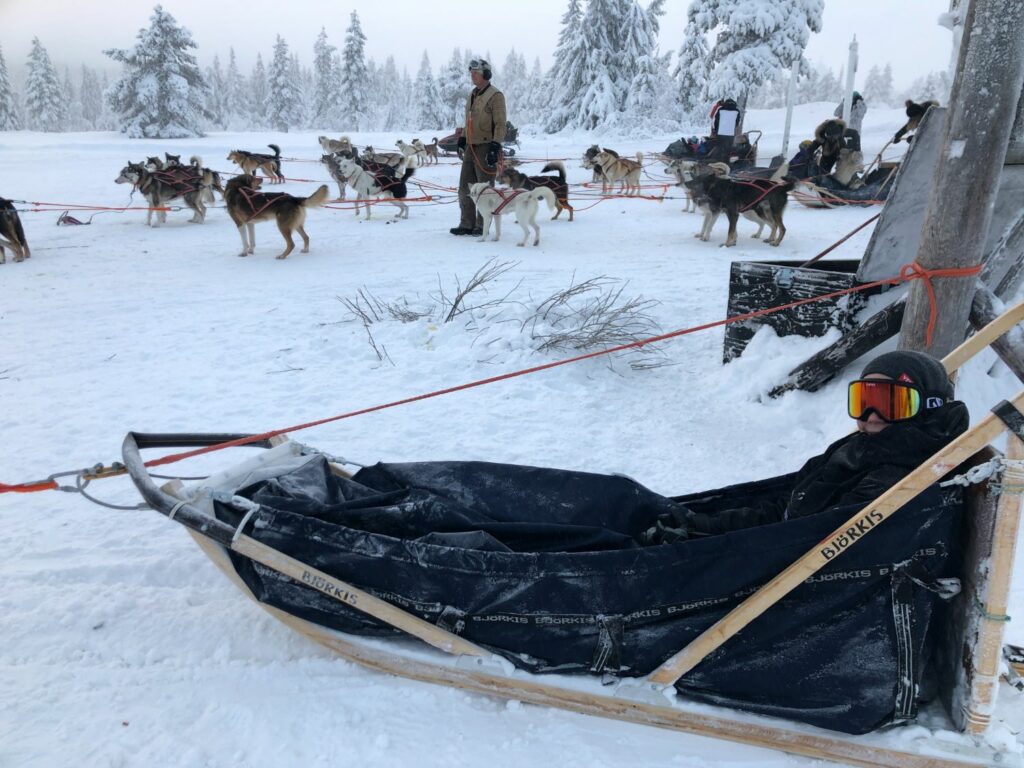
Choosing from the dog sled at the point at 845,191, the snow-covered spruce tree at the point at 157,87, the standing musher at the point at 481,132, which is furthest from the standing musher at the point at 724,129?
the snow-covered spruce tree at the point at 157,87

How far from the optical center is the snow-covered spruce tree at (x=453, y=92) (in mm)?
36719

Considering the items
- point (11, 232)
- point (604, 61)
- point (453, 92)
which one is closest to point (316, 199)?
point (11, 232)

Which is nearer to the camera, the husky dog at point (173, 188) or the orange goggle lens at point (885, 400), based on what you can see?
the orange goggle lens at point (885, 400)

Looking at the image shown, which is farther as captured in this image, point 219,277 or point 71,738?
point 219,277

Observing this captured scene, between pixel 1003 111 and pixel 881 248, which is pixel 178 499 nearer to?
pixel 1003 111

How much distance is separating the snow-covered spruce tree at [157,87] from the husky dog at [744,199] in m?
24.7

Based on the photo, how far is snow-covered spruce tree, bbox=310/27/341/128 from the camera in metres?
43.1

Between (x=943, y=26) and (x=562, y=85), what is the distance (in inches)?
951

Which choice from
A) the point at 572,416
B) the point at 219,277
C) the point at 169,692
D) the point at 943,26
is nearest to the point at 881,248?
the point at 572,416

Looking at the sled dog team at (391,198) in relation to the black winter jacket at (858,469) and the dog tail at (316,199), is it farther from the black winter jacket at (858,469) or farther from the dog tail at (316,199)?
the black winter jacket at (858,469)

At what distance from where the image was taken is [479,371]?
14.5 ft

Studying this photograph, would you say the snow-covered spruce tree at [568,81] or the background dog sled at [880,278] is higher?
the snow-covered spruce tree at [568,81]

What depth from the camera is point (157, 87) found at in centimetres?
2655

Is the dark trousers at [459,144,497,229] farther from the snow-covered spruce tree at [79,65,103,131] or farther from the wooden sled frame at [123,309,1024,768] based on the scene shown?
the snow-covered spruce tree at [79,65,103,131]
